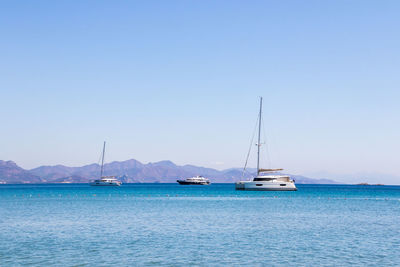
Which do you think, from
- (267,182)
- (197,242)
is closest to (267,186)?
(267,182)

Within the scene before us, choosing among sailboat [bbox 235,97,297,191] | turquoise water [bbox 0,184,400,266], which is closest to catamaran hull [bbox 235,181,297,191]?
sailboat [bbox 235,97,297,191]

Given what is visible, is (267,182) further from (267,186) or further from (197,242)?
(197,242)

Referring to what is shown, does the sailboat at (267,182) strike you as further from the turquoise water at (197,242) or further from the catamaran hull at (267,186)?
the turquoise water at (197,242)

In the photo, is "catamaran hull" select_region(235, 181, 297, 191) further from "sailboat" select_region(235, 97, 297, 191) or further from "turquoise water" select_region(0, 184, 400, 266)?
"turquoise water" select_region(0, 184, 400, 266)

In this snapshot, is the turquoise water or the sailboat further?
the sailboat

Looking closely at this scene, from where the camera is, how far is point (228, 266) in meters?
31.8

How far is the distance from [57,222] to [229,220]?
23163 mm

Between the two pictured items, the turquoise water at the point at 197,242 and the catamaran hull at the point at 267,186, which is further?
the catamaran hull at the point at 267,186

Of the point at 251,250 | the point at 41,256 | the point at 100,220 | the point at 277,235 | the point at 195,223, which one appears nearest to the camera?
the point at 41,256

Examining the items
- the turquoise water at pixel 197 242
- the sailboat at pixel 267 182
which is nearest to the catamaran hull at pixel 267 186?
the sailboat at pixel 267 182

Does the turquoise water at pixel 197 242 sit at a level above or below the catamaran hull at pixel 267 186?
below

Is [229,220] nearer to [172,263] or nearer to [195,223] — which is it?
[195,223]

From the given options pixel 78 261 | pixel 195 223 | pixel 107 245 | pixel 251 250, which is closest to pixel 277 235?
pixel 251 250

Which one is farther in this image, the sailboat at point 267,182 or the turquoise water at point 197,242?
the sailboat at point 267,182
